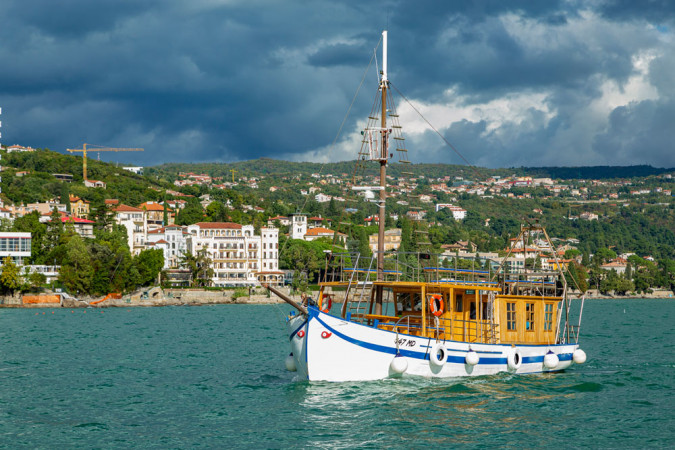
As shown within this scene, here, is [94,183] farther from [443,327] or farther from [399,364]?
[399,364]

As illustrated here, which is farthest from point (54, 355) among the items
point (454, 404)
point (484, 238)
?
point (484, 238)

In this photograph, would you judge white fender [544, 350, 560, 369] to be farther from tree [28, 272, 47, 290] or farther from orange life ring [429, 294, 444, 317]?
tree [28, 272, 47, 290]

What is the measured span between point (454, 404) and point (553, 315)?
7944mm

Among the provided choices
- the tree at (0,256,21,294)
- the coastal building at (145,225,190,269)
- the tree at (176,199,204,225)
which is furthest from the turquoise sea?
the tree at (176,199,204,225)

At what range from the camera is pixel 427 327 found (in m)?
25.1

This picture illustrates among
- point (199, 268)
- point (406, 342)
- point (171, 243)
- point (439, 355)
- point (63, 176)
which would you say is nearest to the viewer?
point (406, 342)

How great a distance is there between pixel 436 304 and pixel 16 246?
79787 mm

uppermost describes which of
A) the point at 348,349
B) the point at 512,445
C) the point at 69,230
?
the point at 69,230

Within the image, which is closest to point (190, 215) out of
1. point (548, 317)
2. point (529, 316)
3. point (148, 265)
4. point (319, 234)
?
point (319, 234)

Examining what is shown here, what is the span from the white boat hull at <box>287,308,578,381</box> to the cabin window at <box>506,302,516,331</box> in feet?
9.93

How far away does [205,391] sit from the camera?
81.9 feet

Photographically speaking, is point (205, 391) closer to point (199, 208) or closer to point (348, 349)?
point (348, 349)

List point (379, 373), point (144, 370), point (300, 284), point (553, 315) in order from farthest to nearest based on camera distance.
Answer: point (300, 284) → point (144, 370) → point (553, 315) → point (379, 373)

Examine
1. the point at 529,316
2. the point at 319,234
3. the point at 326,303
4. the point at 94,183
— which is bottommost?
the point at 529,316
